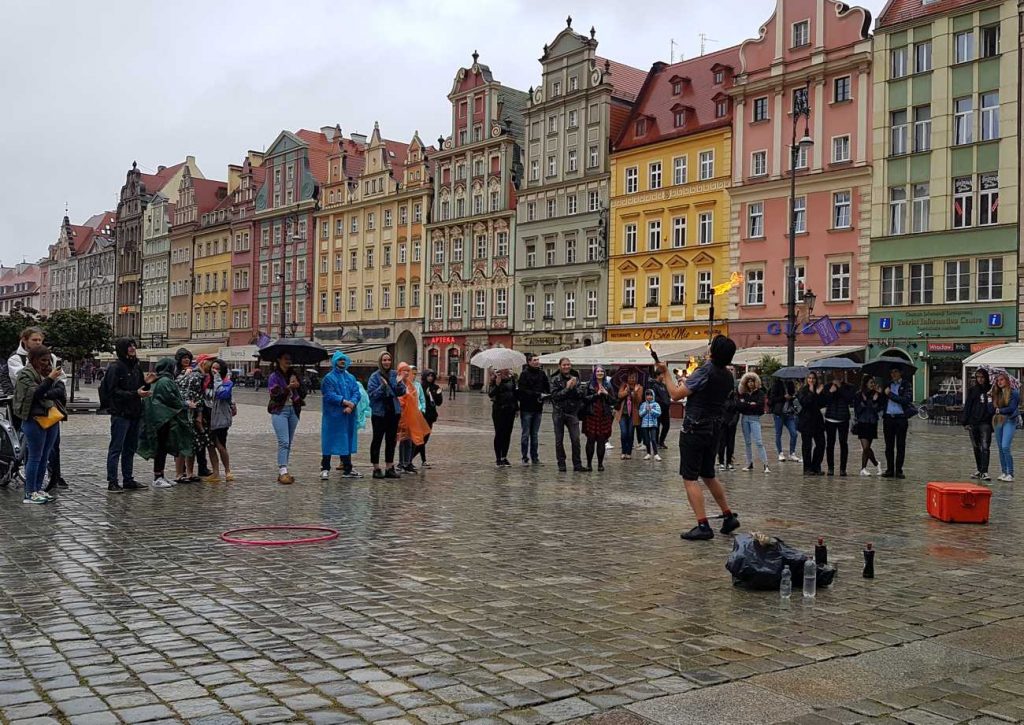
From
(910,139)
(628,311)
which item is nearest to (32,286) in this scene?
(628,311)

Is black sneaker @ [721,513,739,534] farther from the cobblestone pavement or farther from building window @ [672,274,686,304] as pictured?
building window @ [672,274,686,304]

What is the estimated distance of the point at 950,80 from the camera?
38.2m

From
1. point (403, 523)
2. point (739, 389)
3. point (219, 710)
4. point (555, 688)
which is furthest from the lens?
point (739, 389)

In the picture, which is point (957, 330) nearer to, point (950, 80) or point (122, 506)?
point (950, 80)

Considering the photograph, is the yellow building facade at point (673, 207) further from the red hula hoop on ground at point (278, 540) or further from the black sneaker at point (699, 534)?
the red hula hoop on ground at point (278, 540)

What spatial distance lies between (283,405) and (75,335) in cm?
2822

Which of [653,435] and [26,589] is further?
[653,435]

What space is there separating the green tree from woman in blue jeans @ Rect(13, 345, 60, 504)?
29.1 m

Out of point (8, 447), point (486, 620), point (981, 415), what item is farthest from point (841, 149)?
point (486, 620)

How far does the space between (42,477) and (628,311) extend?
1636 inches

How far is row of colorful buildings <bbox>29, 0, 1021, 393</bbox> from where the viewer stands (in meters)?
38.0

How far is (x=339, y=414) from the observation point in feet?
46.2

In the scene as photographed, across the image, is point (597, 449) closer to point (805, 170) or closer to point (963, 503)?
point (963, 503)

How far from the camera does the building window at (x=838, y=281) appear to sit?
41.7m
